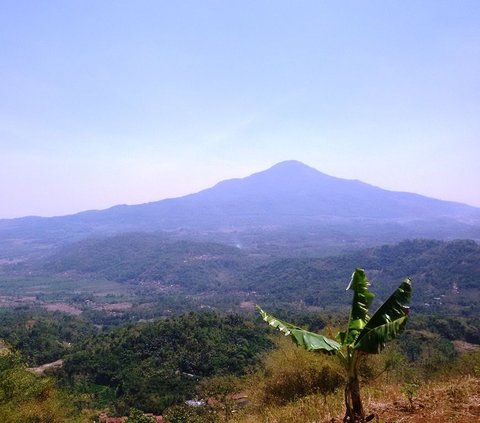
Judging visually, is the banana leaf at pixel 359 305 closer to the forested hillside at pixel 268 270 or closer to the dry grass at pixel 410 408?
the dry grass at pixel 410 408

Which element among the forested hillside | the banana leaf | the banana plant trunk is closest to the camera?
the banana plant trunk

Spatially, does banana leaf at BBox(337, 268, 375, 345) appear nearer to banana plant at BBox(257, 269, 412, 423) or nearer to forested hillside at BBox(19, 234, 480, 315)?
banana plant at BBox(257, 269, 412, 423)

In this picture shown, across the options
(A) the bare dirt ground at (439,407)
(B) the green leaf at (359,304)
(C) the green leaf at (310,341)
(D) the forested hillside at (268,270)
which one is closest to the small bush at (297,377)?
(A) the bare dirt ground at (439,407)

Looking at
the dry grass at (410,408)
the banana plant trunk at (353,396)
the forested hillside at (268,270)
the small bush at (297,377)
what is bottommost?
the forested hillside at (268,270)

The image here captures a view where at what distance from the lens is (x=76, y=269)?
133m

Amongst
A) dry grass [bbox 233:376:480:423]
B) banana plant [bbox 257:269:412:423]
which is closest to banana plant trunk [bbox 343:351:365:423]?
banana plant [bbox 257:269:412:423]

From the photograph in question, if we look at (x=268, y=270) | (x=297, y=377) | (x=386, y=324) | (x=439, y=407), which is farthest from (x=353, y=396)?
(x=268, y=270)

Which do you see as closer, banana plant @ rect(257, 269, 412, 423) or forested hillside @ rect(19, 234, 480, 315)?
banana plant @ rect(257, 269, 412, 423)

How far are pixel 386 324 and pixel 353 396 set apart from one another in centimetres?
99

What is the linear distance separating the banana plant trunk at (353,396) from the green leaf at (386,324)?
223 millimetres

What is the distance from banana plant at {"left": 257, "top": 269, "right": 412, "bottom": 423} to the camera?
17.0ft

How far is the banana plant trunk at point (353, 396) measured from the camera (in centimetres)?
512

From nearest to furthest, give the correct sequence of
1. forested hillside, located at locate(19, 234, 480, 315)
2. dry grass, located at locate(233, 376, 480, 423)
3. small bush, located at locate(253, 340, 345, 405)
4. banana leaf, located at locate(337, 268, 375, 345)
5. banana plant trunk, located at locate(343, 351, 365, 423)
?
banana plant trunk, located at locate(343, 351, 365, 423)
dry grass, located at locate(233, 376, 480, 423)
banana leaf, located at locate(337, 268, 375, 345)
small bush, located at locate(253, 340, 345, 405)
forested hillside, located at locate(19, 234, 480, 315)

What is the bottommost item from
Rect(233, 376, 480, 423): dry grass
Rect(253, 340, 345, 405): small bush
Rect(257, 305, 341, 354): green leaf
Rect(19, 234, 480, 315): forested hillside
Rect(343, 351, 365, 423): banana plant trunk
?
Rect(19, 234, 480, 315): forested hillside
